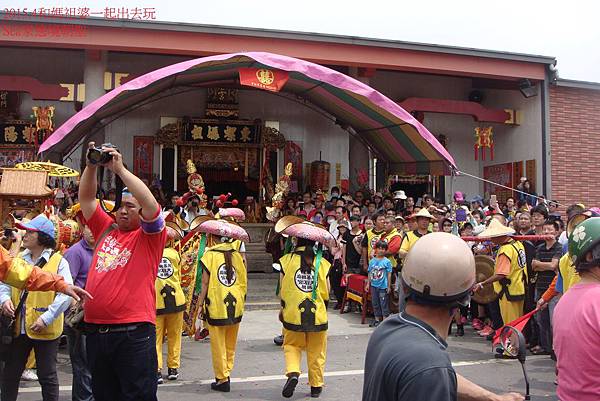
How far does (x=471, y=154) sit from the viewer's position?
17.8 meters

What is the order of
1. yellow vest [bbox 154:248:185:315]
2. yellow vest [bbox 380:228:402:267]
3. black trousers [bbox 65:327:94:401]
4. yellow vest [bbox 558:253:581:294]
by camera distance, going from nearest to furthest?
black trousers [bbox 65:327:94:401]
yellow vest [bbox 558:253:581:294]
yellow vest [bbox 154:248:185:315]
yellow vest [bbox 380:228:402:267]

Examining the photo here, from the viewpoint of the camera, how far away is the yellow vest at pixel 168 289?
20.9ft

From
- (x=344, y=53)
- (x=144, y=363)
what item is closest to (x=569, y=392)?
(x=144, y=363)

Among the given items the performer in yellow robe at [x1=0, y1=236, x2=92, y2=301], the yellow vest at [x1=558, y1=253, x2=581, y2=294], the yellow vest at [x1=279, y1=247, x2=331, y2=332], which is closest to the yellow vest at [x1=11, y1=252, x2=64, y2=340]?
the performer in yellow robe at [x1=0, y1=236, x2=92, y2=301]

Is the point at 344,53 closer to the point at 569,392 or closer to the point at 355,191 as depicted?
the point at 355,191

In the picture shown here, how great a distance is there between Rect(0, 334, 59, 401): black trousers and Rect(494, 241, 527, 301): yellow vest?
547 centimetres

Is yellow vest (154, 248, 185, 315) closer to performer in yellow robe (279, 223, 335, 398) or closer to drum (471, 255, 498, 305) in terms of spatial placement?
performer in yellow robe (279, 223, 335, 398)

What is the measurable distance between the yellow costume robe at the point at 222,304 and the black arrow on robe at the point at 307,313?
668 millimetres

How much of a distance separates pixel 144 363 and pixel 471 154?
1548 centimetres

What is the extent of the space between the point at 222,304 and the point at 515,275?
13.0 feet

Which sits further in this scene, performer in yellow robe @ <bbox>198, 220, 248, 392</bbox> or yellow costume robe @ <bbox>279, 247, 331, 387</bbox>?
performer in yellow robe @ <bbox>198, 220, 248, 392</bbox>

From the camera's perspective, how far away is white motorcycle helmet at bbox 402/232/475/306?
77.8 inches

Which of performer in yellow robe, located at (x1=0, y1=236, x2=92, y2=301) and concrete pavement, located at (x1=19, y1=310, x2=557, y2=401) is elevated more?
performer in yellow robe, located at (x1=0, y1=236, x2=92, y2=301)

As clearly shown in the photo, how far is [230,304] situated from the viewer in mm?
6230
